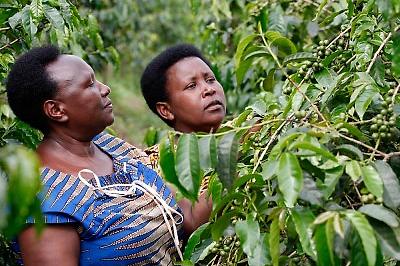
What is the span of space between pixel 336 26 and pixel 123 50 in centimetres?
432

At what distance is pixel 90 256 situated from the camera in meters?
2.02

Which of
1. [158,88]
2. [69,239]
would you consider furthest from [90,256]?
[158,88]

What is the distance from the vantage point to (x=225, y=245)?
194 centimetres

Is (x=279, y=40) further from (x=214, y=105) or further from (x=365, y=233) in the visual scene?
(x=365, y=233)

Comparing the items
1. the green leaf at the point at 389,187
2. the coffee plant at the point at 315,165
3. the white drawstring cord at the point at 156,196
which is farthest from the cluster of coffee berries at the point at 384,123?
the white drawstring cord at the point at 156,196

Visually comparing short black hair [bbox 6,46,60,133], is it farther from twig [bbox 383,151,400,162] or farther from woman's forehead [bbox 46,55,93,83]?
twig [bbox 383,151,400,162]

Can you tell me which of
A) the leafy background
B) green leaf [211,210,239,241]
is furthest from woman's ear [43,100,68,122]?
green leaf [211,210,239,241]

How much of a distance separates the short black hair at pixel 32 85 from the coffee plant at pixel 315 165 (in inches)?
22.2

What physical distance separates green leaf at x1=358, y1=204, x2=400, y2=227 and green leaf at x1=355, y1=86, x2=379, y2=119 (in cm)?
38

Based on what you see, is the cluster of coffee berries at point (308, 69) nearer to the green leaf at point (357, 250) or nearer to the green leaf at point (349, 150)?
the green leaf at point (349, 150)

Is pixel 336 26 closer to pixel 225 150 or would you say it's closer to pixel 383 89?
pixel 383 89

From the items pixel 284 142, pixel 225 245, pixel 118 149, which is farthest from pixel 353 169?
pixel 118 149

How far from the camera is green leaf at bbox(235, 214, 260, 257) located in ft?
5.15

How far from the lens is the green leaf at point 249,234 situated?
157 cm
